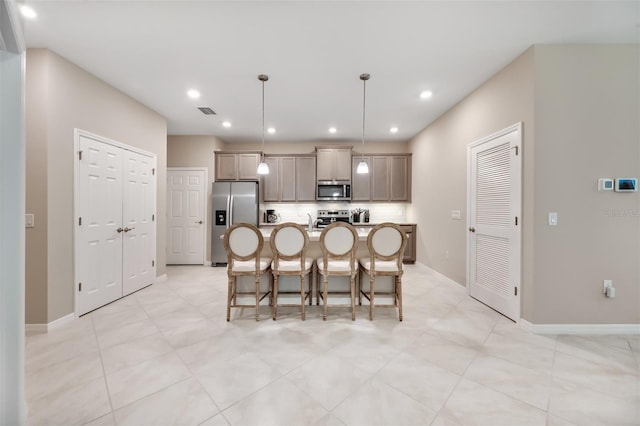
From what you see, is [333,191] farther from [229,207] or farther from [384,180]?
[229,207]

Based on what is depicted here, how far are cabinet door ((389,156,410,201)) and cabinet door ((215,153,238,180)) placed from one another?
11.3ft

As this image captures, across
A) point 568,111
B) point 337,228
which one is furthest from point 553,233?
point 337,228

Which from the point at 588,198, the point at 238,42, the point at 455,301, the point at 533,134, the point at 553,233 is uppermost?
the point at 238,42

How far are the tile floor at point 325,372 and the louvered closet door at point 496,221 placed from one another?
1.19 feet

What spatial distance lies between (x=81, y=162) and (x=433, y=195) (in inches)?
203

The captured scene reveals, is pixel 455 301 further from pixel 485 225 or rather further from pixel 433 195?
pixel 433 195

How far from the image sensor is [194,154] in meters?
5.68

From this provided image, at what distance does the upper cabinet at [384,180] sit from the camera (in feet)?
19.6

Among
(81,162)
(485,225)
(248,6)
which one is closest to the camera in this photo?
(248,6)

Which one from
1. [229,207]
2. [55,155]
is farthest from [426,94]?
[55,155]

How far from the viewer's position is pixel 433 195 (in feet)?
16.0

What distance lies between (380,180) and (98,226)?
4.99 meters

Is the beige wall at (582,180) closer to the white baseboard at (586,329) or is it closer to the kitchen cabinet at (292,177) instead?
the white baseboard at (586,329)

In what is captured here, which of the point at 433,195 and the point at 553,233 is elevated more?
the point at 433,195
